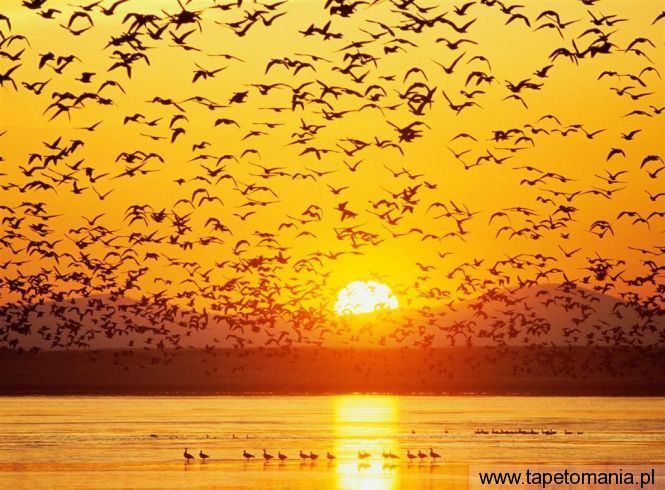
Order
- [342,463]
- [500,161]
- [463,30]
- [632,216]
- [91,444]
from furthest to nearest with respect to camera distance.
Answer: [91,444]
[342,463]
[632,216]
[500,161]
[463,30]

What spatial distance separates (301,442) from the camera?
7400 centimetres

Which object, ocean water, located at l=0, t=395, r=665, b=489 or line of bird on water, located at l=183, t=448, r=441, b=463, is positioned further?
line of bird on water, located at l=183, t=448, r=441, b=463

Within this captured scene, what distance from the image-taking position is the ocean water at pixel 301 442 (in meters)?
54.5

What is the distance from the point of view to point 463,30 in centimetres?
4000

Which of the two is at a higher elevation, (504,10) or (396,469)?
(504,10)

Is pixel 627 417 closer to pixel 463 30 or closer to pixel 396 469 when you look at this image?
pixel 396 469

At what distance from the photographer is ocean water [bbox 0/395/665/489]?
54.5 meters

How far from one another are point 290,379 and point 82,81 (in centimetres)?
14453

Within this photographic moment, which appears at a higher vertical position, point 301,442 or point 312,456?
point 301,442

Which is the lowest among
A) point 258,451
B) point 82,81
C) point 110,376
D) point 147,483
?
point 147,483

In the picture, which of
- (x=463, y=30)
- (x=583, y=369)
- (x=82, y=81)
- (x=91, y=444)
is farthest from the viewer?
(x=583, y=369)

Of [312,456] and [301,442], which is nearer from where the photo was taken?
[312,456]

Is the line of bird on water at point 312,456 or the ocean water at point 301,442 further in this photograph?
the line of bird on water at point 312,456

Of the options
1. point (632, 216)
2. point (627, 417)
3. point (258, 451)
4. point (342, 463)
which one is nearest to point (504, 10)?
point (632, 216)
